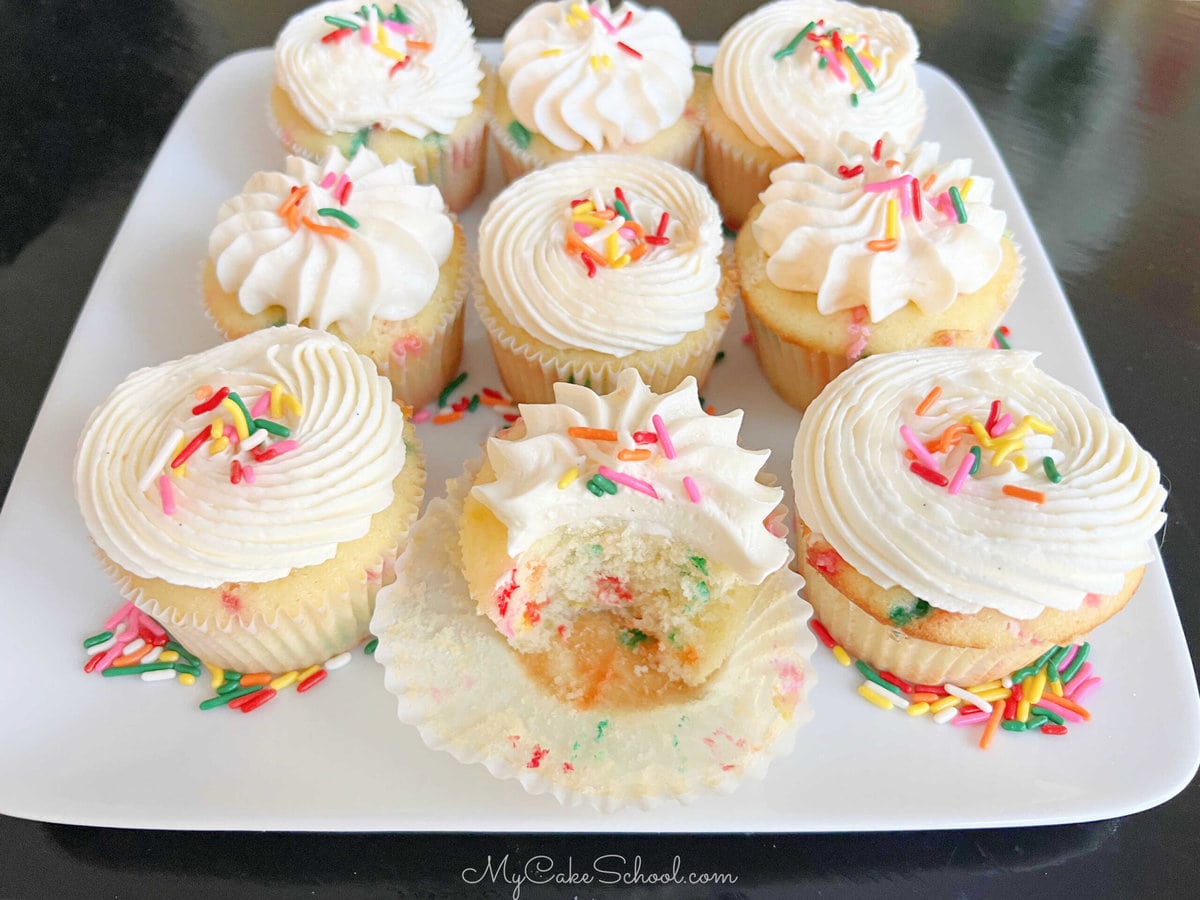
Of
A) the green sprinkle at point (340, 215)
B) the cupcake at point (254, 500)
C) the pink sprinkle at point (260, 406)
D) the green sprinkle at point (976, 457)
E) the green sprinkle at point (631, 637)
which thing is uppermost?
the green sprinkle at point (976, 457)

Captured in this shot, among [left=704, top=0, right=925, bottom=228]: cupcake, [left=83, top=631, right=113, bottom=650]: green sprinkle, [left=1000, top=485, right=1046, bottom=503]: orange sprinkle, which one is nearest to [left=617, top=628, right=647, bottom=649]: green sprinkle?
[left=1000, top=485, right=1046, bottom=503]: orange sprinkle

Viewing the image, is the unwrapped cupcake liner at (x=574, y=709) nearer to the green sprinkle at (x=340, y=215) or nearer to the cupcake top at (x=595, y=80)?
the green sprinkle at (x=340, y=215)

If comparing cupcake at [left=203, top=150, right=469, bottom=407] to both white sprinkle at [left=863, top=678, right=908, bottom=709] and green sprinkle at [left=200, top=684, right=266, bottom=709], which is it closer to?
green sprinkle at [left=200, top=684, right=266, bottom=709]

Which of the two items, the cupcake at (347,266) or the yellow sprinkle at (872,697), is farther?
the cupcake at (347,266)

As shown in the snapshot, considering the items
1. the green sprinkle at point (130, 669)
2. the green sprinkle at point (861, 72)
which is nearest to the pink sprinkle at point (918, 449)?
the green sprinkle at point (861, 72)

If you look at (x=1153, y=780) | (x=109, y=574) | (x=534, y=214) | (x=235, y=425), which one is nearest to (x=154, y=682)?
(x=109, y=574)

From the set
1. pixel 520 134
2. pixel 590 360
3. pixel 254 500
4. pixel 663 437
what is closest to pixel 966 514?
pixel 663 437

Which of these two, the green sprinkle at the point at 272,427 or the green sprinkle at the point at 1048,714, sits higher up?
the green sprinkle at the point at 272,427
